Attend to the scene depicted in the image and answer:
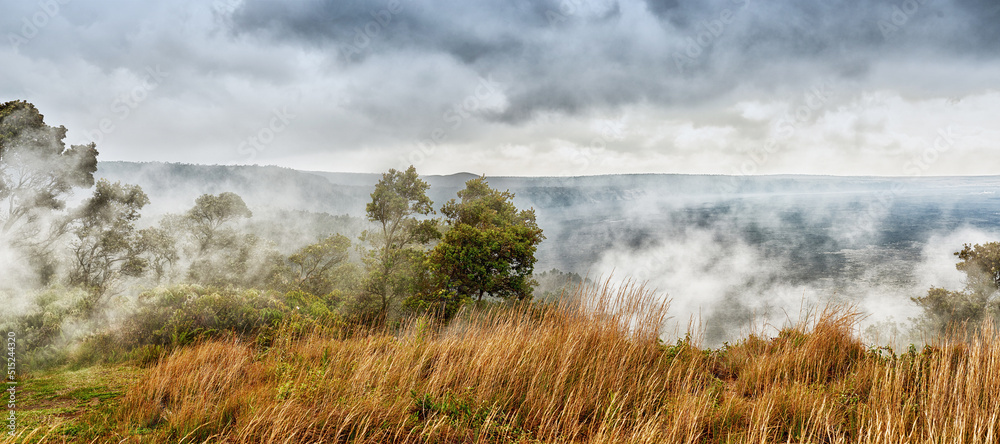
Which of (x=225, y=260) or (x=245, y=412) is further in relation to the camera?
(x=225, y=260)

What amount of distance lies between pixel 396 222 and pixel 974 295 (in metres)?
34.1

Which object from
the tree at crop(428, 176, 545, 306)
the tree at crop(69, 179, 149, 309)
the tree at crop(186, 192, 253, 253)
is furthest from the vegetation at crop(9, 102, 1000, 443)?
the tree at crop(186, 192, 253, 253)

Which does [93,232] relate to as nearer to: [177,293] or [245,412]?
[177,293]

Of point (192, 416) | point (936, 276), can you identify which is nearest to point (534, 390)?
point (192, 416)

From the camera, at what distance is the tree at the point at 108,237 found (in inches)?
741

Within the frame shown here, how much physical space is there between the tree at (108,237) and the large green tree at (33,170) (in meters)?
1.15

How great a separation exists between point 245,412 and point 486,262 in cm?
1580

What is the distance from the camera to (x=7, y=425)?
3.48 m

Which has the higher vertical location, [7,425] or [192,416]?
[192,416]

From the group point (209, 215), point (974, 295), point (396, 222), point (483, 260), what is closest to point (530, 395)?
point (483, 260)

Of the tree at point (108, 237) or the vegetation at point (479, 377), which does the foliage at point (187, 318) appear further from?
the tree at point (108, 237)

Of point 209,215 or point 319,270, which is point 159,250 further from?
point 319,270

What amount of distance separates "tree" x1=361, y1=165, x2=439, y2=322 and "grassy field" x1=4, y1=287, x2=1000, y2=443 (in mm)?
16989

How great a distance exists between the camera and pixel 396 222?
25422mm
